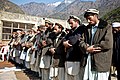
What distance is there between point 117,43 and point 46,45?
6.55 ft

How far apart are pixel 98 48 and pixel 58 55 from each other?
134 centimetres

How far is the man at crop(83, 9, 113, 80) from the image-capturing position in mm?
3082

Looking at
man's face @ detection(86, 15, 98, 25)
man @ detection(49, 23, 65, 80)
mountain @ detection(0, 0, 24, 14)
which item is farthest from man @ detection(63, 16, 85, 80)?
mountain @ detection(0, 0, 24, 14)

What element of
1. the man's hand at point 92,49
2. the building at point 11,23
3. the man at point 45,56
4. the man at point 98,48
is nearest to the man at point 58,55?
the man at point 45,56

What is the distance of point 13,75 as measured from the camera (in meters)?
6.08

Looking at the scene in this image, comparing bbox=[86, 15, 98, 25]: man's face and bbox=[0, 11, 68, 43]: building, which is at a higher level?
bbox=[0, 11, 68, 43]: building

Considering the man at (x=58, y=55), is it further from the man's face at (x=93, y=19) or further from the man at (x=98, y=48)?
the man's face at (x=93, y=19)

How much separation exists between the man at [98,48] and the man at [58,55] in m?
1.05

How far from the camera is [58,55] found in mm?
4277

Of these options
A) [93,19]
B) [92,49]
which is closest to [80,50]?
[92,49]

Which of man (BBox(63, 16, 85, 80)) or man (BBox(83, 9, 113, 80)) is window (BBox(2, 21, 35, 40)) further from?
man (BBox(83, 9, 113, 80))

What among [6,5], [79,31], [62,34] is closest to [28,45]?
[62,34]

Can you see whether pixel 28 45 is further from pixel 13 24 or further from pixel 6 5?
pixel 6 5

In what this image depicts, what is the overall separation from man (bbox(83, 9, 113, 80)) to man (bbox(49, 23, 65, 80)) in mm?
1047
